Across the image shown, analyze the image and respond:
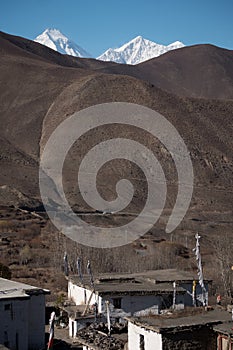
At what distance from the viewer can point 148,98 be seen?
104062 mm

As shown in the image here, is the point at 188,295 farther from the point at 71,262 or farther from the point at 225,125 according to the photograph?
the point at 225,125

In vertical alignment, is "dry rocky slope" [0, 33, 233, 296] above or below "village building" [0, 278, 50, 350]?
above

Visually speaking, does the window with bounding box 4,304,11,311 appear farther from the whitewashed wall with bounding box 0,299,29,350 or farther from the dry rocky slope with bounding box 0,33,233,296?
the dry rocky slope with bounding box 0,33,233,296

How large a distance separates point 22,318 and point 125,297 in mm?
3970

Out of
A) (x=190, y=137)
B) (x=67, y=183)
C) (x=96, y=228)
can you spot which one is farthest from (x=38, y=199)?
(x=190, y=137)

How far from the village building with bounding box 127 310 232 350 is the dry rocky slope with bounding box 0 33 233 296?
27.6 metres

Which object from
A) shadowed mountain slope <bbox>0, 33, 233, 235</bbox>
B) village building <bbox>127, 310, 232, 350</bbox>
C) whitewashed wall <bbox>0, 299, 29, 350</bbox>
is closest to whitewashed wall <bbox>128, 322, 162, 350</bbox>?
village building <bbox>127, 310, 232, 350</bbox>

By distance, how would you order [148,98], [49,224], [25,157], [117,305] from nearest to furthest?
[117,305]
[49,224]
[25,157]
[148,98]

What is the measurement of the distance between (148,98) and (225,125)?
45.7ft

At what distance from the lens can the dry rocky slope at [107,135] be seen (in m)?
68.9

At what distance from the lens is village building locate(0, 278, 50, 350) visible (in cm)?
2017

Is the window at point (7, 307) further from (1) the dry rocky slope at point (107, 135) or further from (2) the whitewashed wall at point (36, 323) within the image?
(1) the dry rocky slope at point (107, 135)

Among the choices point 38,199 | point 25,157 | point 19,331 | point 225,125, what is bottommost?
point 19,331

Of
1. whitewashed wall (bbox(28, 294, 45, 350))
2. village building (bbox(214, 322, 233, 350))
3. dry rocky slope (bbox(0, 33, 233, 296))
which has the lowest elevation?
whitewashed wall (bbox(28, 294, 45, 350))
